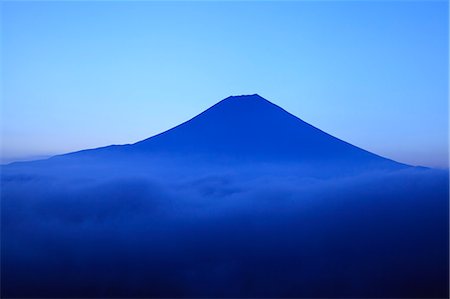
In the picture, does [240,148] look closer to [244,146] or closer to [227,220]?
[244,146]

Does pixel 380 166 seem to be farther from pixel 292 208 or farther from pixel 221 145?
pixel 221 145

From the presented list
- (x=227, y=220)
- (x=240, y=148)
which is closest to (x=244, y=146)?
(x=240, y=148)

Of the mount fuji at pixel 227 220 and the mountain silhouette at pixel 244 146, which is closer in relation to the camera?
the mount fuji at pixel 227 220

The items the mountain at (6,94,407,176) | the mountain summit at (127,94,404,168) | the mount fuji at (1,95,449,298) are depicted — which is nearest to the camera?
the mount fuji at (1,95,449,298)

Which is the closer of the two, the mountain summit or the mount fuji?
the mount fuji

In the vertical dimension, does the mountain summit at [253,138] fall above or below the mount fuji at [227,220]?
above

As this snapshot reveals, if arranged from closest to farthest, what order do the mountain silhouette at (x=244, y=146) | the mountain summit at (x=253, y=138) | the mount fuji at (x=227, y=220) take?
1. the mount fuji at (x=227, y=220)
2. the mountain silhouette at (x=244, y=146)
3. the mountain summit at (x=253, y=138)

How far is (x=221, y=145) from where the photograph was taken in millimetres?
35531

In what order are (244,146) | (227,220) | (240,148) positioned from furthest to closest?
1. (244,146)
2. (240,148)
3. (227,220)

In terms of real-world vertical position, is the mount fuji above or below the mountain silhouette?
below

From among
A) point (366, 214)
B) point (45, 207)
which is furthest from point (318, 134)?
point (45, 207)

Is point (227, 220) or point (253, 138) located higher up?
point (253, 138)

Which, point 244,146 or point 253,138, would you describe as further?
point 253,138

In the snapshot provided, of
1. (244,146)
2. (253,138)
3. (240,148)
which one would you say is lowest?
(240,148)
